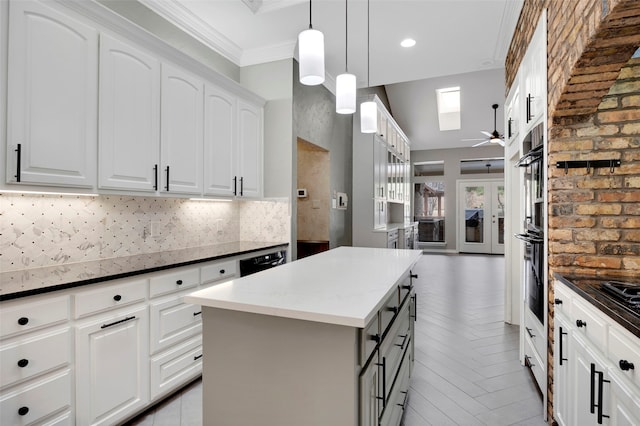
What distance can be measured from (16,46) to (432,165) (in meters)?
10.6

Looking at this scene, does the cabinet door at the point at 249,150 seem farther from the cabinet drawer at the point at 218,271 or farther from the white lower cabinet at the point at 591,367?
the white lower cabinet at the point at 591,367

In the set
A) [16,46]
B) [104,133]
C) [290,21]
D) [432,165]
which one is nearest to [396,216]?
[432,165]

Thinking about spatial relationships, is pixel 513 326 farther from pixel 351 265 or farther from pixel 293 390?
pixel 293 390

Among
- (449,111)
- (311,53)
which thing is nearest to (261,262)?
(311,53)

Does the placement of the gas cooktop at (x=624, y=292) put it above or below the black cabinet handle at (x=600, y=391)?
above

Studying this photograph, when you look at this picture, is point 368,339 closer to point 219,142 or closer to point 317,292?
point 317,292

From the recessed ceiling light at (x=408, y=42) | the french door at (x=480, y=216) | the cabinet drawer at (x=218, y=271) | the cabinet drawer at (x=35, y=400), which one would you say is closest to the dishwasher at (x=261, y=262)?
the cabinet drawer at (x=218, y=271)

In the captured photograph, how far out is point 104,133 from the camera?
218cm

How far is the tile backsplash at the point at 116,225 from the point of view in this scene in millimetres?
2029

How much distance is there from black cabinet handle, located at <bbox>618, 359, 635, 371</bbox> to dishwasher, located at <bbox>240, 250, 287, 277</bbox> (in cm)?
253

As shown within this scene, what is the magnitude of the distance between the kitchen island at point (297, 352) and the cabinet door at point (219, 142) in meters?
1.72

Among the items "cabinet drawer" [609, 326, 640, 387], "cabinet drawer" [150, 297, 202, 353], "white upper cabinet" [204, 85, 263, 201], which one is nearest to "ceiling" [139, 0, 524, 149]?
"white upper cabinet" [204, 85, 263, 201]

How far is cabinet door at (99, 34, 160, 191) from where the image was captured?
2.19 m

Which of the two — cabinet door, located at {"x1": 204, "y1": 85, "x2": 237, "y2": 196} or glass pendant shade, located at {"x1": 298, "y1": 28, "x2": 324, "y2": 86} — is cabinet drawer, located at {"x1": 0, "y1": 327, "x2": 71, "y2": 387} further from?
glass pendant shade, located at {"x1": 298, "y1": 28, "x2": 324, "y2": 86}
